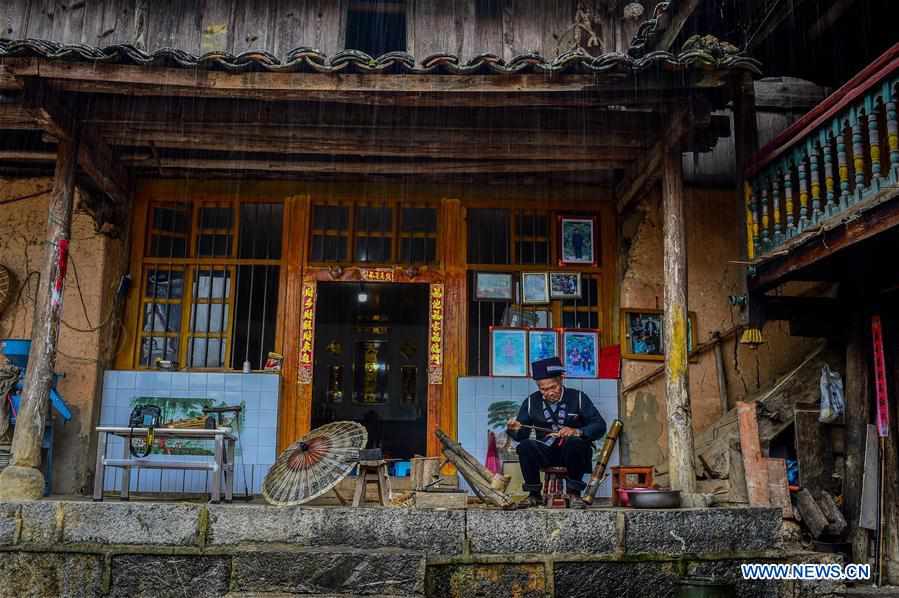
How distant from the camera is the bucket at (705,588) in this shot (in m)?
6.07

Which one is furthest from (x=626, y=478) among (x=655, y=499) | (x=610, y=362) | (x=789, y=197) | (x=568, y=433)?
(x=789, y=197)

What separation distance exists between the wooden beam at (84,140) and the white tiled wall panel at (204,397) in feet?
7.33

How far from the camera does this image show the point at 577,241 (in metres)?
10.1

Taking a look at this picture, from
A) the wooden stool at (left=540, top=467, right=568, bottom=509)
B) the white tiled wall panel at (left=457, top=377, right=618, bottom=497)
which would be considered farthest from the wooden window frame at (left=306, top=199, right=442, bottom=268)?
the wooden stool at (left=540, top=467, right=568, bottom=509)

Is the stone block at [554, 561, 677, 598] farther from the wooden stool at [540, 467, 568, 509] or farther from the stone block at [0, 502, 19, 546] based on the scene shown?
the stone block at [0, 502, 19, 546]

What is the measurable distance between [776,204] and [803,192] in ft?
1.53

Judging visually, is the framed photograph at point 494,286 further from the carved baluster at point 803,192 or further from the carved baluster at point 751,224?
the carved baluster at point 803,192

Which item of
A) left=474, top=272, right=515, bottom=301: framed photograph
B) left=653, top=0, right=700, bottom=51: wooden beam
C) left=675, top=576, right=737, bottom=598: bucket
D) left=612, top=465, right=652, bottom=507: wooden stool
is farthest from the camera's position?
left=474, top=272, right=515, bottom=301: framed photograph

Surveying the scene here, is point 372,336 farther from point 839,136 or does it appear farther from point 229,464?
point 839,136

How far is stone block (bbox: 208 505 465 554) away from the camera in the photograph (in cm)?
674

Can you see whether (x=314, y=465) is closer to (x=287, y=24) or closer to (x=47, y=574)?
(x=47, y=574)

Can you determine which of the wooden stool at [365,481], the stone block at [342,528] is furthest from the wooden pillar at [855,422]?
the wooden stool at [365,481]

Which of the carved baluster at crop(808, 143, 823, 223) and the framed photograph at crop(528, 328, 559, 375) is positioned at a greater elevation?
the carved baluster at crop(808, 143, 823, 223)

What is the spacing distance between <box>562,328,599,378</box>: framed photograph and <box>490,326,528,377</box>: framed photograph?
1.70ft
